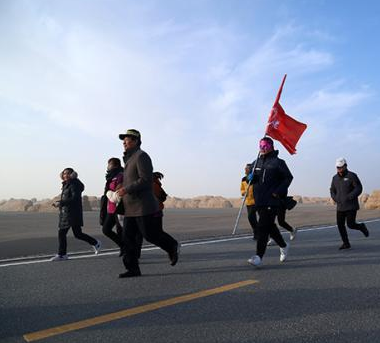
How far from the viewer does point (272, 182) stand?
20.2ft

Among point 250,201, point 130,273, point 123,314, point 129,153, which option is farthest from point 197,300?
point 250,201

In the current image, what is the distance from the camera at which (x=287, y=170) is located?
20.4 feet

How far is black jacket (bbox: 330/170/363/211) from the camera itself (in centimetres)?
823

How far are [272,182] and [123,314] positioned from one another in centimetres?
326

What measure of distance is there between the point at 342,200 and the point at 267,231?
2.92 m

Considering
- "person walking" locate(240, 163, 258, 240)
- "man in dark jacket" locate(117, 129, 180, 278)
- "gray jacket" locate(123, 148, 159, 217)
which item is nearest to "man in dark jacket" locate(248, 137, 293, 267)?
"man in dark jacket" locate(117, 129, 180, 278)

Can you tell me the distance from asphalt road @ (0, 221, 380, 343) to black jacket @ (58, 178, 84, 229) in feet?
2.48

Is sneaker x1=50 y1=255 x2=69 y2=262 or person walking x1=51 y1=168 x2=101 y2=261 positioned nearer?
sneaker x1=50 y1=255 x2=69 y2=262

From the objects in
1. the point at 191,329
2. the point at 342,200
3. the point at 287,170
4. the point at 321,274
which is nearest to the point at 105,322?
the point at 191,329

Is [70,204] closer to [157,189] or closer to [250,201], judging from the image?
[157,189]

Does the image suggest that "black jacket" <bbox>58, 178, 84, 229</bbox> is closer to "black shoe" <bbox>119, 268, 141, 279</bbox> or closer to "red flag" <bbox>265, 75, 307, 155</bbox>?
"black shoe" <bbox>119, 268, 141, 279</bbox>

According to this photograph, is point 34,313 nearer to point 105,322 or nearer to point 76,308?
point 76,308

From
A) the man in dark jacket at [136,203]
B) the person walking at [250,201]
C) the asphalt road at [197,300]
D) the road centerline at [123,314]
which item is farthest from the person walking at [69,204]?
the person walking at [250,201]

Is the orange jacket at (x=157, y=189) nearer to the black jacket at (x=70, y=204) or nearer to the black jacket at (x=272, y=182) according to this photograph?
the black jacket at (x=70, y=204)
